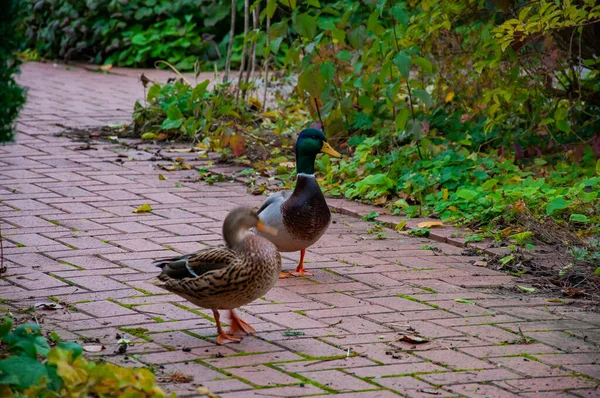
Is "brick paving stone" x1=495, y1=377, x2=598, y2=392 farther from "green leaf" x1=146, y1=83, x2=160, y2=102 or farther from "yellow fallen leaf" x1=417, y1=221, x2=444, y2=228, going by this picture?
"green leaf" x1=146, y1=83, x2=160, y2=102

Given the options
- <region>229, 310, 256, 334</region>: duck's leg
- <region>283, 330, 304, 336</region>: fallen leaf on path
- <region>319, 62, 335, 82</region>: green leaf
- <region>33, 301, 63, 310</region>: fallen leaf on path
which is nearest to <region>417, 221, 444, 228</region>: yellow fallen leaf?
<region>319, 62, 335, 82</region>: green leaf

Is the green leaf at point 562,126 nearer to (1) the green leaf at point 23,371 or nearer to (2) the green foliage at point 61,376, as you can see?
(2) the green foliage at point 61,376

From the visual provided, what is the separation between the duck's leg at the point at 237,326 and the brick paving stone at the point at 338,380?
59 centimetres

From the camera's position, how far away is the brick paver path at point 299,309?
3984mm

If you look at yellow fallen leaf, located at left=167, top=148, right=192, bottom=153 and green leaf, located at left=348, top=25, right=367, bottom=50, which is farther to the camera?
yellow fallen leaf, located at left=167, top=148, right=192, bottom=153

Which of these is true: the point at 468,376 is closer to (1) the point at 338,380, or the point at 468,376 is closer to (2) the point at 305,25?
(1) the point at 338,380

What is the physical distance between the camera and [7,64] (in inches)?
182

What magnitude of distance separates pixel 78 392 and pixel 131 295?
5.33ft

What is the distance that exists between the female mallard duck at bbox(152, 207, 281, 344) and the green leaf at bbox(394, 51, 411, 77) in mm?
3030

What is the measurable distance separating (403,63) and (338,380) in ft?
12.5

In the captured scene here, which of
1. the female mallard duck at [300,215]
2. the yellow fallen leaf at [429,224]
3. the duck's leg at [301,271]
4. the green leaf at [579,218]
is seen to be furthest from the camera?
the yellow fallen leaf at [429,224]

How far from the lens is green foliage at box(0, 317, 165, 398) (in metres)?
3.38

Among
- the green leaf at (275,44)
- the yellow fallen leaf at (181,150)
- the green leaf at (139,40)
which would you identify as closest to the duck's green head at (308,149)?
the green leaf at (275,44)

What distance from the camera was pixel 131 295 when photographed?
506cm
